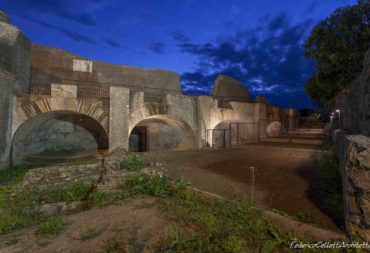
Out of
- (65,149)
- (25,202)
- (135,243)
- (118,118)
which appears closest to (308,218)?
(135,243)

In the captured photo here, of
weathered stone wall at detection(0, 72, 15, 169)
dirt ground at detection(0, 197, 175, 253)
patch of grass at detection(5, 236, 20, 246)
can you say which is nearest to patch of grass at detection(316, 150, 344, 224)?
dirt ground at detection(0, 197, 175, 253)

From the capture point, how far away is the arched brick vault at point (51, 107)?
9375 millimetres

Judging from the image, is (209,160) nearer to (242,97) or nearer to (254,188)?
(254,188)

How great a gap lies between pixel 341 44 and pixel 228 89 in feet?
30.9

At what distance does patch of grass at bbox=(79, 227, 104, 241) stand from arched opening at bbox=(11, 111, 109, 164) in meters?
9.37

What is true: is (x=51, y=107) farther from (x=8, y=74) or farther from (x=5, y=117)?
(x=8, y=74)

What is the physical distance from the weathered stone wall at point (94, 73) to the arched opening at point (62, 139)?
2.86 m

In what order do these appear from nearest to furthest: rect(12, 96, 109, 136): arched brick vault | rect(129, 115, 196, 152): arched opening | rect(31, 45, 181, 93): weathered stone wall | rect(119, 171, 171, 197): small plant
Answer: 1. rect(119, 171, 171, 197): small plant
2. rect(12, 96, 109, 136): arched brick vault
3. rect(31, 45, 181, 93): weathered stone wall
4. rect(129, 115, 196, 152): arched opening

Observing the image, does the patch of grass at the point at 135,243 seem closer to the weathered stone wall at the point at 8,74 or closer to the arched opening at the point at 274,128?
the weathered stone wall at the point at 8,74

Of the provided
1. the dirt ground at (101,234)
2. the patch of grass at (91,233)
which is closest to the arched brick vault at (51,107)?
the dirt ground at (101,234)

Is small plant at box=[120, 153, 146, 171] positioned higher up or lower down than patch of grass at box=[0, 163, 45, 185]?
higher up

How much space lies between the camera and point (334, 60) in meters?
11.2

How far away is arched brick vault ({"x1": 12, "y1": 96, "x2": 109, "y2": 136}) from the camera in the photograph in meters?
9.38

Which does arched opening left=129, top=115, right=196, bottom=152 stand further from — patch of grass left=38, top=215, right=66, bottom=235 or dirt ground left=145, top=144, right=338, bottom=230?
patch of grass left=38, top=215, right=66, bottom=235
